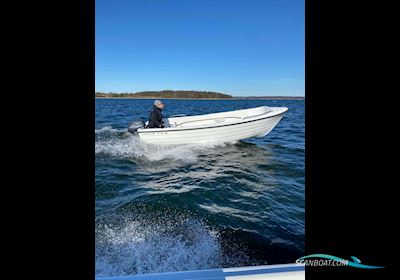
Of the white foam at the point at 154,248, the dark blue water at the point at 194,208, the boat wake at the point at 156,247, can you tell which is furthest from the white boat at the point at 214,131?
the white foam at the point at 154,248

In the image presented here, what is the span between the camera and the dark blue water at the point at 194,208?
2.77m

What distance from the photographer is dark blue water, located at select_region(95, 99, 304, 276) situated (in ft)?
9.09

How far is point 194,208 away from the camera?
4.13m

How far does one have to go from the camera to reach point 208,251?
283 cm

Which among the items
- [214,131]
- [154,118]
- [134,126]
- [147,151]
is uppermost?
[154,118]

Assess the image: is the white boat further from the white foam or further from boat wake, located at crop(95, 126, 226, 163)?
the white foam

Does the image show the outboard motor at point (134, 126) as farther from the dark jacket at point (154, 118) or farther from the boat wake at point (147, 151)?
the dark jacket at point (154, 118)

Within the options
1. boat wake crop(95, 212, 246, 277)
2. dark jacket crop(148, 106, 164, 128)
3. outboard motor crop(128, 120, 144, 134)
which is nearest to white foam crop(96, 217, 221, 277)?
boat wake crop(95, 212, 246, 277)
